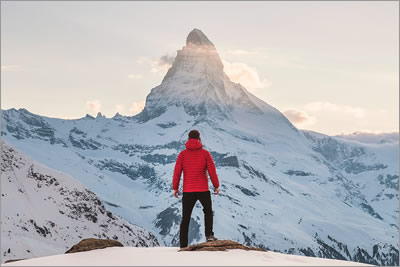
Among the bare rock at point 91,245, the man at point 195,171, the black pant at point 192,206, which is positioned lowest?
the bare rock at point 91,245

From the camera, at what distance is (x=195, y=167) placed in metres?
20.7

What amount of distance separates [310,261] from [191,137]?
18.5 ft

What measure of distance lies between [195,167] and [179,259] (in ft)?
12.9

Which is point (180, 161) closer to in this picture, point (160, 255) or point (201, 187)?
point (201, 187)

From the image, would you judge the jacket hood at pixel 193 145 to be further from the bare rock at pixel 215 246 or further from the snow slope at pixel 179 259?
the snow slope at pixel 179 259

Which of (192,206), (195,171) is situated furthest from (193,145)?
(192,206)

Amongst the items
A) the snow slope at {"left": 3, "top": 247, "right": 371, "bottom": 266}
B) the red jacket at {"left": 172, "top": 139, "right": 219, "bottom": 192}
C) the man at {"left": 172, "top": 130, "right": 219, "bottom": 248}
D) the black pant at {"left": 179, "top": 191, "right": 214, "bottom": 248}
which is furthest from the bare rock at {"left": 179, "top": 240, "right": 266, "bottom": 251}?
the red jacket at {"left": 172, "top": 139, "right": 219, "bottom": 192}

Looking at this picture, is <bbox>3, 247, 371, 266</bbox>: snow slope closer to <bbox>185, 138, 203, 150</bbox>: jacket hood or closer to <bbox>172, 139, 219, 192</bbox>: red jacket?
<bbox>172, 139, 219, 192</bbox>: red jacket

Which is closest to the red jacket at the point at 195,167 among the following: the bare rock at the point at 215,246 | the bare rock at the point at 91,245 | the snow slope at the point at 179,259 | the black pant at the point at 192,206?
the black pant at the point at 192,206

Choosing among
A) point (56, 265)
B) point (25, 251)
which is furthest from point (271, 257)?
point (25, 251)

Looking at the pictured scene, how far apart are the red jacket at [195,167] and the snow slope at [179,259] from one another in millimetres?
2296

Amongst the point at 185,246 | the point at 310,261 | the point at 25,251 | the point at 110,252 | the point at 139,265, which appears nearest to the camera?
the point at 139,265

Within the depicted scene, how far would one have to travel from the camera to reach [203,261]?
17156 millimetres

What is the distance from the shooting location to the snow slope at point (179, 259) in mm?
17016
